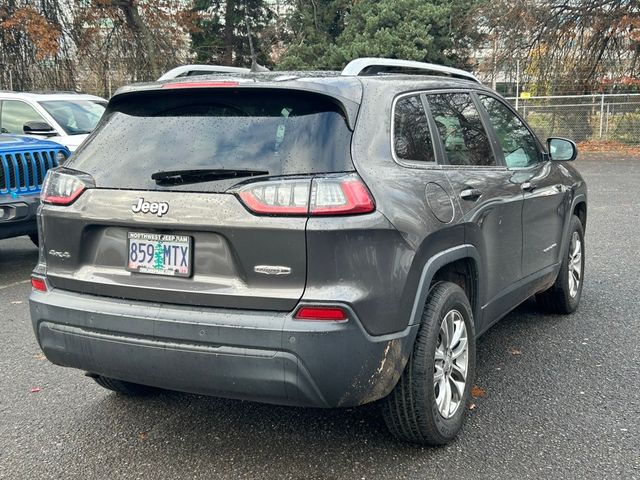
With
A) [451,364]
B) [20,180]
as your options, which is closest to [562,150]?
[451,364]

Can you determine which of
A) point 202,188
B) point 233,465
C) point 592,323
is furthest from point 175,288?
point 592,323

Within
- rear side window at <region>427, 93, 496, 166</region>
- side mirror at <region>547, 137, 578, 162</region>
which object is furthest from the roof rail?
side mirror at <region>547, 137, 578, 162</region>

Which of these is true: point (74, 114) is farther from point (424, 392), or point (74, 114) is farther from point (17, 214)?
point (424, 392)

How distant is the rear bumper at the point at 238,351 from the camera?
269 centimetres

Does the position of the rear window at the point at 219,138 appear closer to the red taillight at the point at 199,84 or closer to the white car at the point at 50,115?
the red taillight at the point at 199,84

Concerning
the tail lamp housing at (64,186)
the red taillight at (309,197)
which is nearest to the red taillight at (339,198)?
the red taillight at (309,197)

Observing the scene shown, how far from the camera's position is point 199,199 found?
2854 millimetres

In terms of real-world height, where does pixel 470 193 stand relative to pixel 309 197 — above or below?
below

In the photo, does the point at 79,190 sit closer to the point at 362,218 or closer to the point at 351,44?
the point at 362,218

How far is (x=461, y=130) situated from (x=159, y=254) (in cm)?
188

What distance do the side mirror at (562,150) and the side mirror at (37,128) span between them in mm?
6511

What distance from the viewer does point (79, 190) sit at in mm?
3137

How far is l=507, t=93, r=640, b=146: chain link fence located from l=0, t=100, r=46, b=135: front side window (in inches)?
714

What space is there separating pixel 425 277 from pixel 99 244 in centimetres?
148
